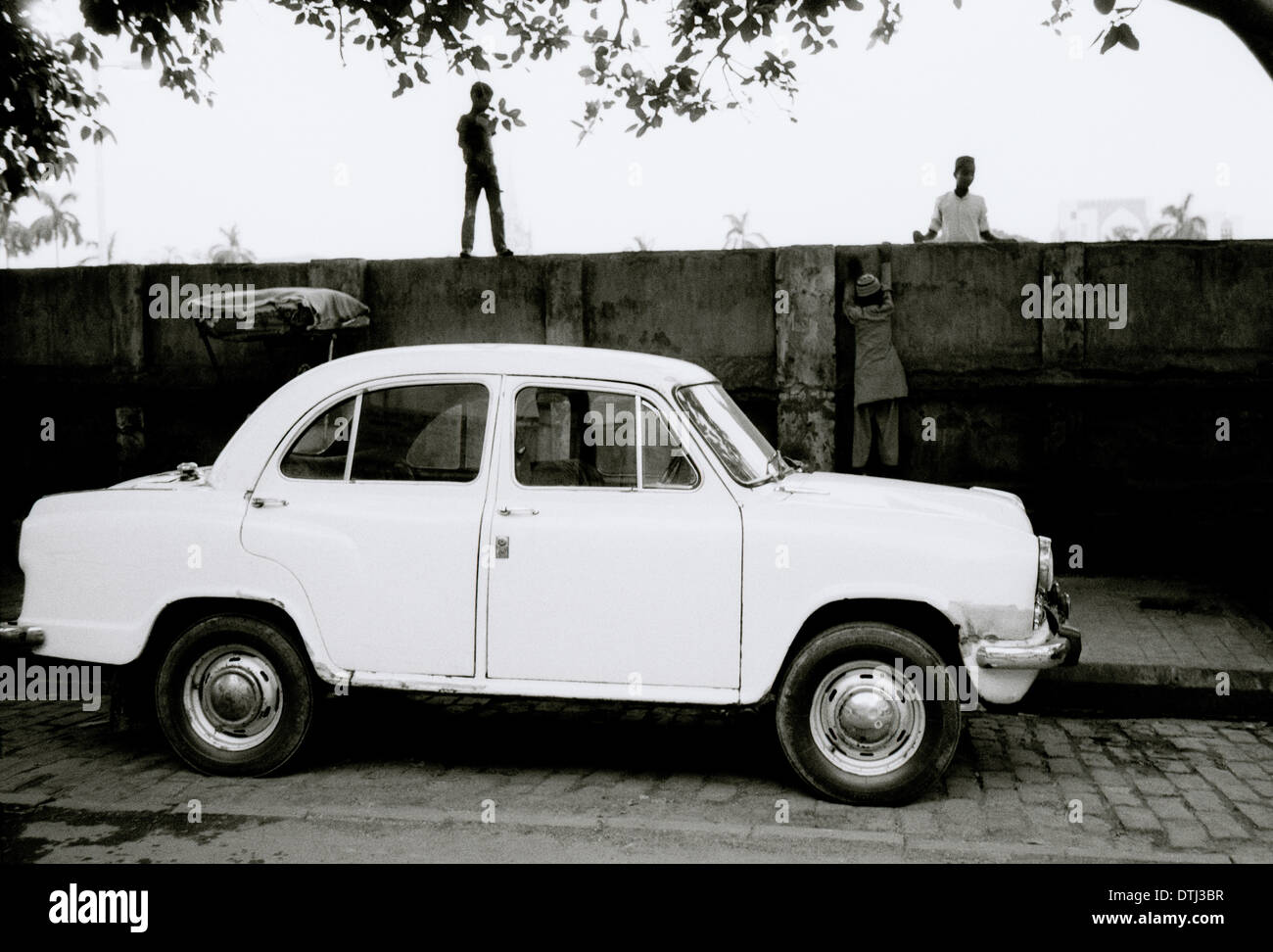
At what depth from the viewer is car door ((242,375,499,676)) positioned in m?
5.77

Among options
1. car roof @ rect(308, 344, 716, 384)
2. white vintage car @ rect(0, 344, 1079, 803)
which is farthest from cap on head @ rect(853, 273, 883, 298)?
car roof @ rect(308, 344, 716, 384)

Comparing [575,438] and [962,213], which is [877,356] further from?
[575,438]

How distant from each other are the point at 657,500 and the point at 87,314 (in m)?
7.82

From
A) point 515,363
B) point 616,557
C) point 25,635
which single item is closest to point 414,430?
point 515,363

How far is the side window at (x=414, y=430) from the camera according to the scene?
19.6 feet

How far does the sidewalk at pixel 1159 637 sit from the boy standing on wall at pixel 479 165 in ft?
15.0

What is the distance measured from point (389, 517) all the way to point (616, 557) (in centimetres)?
98

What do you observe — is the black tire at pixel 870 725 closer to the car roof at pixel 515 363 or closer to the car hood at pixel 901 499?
the car hood at pixel 901 499

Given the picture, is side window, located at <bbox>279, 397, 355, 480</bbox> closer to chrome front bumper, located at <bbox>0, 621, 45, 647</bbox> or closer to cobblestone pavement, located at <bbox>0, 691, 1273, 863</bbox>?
cobblestone pavement, located at <bbox>0, 691, 1273, 863</bbox>

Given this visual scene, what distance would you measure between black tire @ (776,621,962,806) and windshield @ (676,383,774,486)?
78 centimetres

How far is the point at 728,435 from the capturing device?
237 inches

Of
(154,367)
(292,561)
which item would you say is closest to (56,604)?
(292,561)
